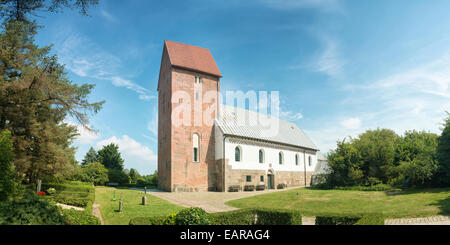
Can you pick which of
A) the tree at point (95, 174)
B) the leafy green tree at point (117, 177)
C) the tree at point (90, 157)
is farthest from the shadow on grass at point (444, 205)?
the tree at point (90, 157)

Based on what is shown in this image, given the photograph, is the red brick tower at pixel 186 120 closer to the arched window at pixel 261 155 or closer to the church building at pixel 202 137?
the church building at pixel 202 137

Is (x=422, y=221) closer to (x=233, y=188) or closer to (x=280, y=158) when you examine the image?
(x=233, y=188)

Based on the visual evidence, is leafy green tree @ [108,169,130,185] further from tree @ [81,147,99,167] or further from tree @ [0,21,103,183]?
tree @ [0,21,103,183]

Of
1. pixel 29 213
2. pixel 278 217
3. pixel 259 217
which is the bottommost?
pixel 259 217

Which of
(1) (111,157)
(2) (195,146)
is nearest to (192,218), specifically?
(2) (195,146)

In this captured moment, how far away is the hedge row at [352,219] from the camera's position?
843 centimetres

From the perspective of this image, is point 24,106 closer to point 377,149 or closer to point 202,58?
point 202,58

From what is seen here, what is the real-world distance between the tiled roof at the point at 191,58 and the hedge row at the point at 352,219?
76.5ft

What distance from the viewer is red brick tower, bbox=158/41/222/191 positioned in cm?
2783

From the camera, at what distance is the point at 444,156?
19984mm

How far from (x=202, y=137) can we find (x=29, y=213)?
22.0 metres

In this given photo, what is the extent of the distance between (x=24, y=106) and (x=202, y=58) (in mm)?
20742

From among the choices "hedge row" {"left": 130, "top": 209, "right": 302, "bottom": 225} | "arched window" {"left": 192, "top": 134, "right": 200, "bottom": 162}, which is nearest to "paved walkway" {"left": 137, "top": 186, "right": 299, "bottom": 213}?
"hedge row" {"left": 130, "top": 209, "right": 302, "bottom": 225}
